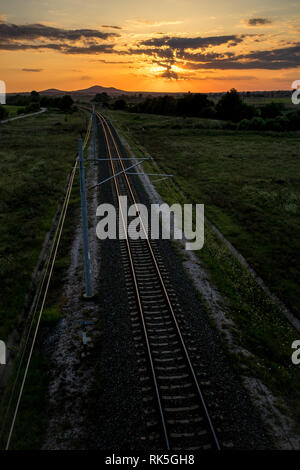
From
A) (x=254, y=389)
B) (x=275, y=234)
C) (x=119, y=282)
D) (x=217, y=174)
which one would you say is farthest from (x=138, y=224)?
A: (x=217, y=174)

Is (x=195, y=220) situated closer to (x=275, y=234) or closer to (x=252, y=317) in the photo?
(x=275, y=234)

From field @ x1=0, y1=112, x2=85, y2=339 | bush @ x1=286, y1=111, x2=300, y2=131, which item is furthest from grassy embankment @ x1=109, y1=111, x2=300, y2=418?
bush @ x1=286, y1=111, x2=300, y2=131

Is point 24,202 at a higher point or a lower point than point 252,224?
higher

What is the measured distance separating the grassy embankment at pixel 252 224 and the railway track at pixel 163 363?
252cm

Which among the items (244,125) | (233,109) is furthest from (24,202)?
(233,109)

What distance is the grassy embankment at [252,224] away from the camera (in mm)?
14773

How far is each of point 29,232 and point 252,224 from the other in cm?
1858

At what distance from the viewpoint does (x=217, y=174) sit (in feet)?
153

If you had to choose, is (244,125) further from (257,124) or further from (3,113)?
(3,113)

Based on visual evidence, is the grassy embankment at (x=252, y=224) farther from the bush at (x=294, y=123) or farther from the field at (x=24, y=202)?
the bush at (x=294, y=123)

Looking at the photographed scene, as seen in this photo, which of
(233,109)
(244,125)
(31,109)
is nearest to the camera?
(244,125)

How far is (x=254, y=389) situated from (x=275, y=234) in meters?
17.1

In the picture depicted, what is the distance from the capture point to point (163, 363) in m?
13.4

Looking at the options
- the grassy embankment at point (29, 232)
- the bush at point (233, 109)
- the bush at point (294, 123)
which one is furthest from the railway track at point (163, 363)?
the bush at point (233, 109)
